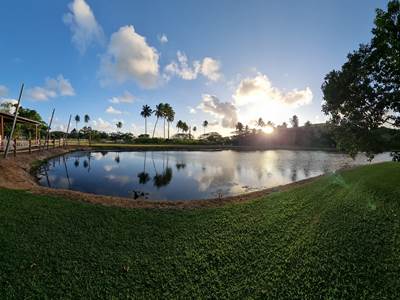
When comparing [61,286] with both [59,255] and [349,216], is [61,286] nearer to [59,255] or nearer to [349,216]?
[59,255]

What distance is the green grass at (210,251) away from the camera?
14.9 feet

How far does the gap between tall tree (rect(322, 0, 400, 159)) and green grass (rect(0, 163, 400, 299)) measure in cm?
227

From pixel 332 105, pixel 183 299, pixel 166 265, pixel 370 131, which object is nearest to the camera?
pixel 183 299

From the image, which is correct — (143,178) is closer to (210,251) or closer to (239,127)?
(210,251)

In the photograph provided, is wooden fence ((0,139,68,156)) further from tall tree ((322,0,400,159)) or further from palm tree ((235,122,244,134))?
palm tree ((235,122,244,134))

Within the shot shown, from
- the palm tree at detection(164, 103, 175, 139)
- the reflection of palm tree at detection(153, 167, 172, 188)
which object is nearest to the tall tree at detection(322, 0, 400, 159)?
the reflection of palm tree at detection(153, 167, 172, 188)

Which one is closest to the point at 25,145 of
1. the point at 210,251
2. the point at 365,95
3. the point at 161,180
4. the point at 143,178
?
the point at 143,178

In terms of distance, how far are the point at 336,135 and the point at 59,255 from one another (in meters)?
11.9

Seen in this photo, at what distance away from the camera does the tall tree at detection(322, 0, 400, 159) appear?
9.02 m

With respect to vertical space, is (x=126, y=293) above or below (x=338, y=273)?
below

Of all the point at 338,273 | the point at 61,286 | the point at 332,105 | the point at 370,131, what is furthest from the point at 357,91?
the point at 61,286

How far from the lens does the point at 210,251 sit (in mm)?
5996

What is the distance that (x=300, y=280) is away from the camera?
4.61 m

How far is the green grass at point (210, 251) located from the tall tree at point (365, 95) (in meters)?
2.27
